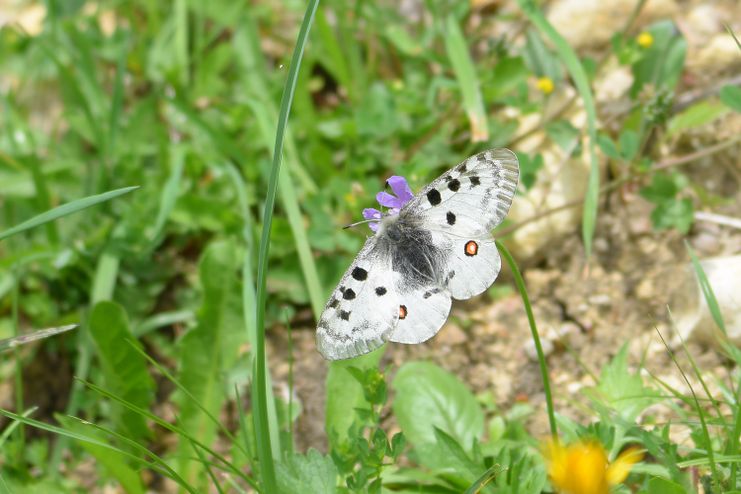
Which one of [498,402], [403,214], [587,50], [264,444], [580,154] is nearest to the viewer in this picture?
[264,444]

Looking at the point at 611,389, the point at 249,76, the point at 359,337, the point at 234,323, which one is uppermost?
the point at 249,76

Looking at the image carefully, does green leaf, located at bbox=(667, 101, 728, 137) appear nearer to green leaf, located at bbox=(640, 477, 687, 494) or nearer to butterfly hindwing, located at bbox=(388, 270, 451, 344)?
butterfly hindwing, located at bbox=(388, 270, 451, 344)

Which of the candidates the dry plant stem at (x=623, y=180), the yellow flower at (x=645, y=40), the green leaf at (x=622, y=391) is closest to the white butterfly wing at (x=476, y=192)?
the green leaf at (x=622, y=391)

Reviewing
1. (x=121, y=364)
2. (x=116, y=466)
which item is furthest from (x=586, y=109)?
(x=116, y=466)

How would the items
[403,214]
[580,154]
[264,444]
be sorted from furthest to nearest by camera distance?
[580,154]
[403,214]
[264,444]

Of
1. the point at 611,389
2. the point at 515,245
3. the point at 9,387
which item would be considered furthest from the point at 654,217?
the point at 9,387

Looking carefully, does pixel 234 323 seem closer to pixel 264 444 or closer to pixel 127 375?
pixel 127 375

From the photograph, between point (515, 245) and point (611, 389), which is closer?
point (611, 389)
